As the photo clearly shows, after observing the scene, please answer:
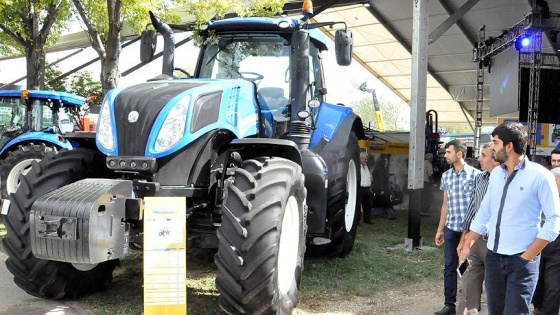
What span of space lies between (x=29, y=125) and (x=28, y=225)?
671 centimetres

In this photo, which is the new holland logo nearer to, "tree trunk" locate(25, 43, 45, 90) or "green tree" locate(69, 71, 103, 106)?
"tree trunk" locate(25, 43, 45, 90)

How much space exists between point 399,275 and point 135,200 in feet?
12.7

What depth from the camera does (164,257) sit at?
400 centimetres

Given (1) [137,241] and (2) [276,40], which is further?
(2) [276,40]

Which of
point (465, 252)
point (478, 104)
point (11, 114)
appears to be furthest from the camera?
point (478, 104)

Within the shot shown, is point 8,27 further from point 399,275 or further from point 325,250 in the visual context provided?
point 399,275

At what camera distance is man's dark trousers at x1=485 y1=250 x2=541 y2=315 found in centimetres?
365

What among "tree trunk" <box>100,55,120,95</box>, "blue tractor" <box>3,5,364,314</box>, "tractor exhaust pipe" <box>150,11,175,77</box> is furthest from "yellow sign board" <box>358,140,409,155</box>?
"tractor exhaust pipe" <box>150,11,175,77</box>

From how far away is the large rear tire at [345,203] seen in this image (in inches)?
261

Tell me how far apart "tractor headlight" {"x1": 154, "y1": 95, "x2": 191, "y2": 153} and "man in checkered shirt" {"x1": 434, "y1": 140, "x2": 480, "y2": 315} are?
2.46 meters

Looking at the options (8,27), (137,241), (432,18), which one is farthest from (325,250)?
(432,18)

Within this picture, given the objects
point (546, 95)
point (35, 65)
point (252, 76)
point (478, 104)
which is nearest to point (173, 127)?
point (252, 76)

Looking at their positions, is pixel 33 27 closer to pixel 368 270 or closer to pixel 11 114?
pixel 11 114

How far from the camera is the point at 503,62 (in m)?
16.0
